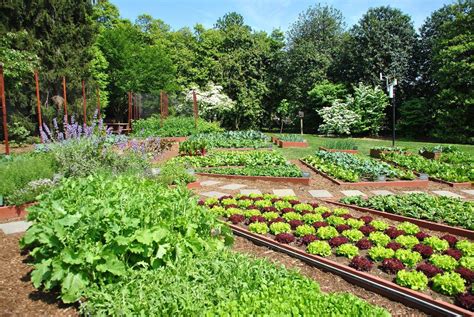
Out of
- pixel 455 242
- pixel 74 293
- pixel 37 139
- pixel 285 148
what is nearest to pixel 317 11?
pixel 285 148

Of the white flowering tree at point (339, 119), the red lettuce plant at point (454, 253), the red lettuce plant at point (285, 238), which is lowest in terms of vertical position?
the red lettuce plant at point (454, 253)

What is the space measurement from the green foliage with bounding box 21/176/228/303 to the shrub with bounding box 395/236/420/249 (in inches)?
87.4

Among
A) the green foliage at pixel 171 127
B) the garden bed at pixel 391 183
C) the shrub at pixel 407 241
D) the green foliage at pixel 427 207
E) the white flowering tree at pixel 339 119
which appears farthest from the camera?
the white flowering tree at pixel 339 119

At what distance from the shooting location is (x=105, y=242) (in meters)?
3.05

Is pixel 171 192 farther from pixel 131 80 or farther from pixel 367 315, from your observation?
pixel 131 80

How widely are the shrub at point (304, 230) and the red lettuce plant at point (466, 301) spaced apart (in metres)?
1.74

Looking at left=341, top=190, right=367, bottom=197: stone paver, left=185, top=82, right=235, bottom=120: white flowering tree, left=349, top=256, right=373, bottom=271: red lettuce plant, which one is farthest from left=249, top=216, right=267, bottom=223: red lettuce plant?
left=185, top=82, right=235, bottom=120: white flowering tree

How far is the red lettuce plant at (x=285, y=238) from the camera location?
4.27 meters

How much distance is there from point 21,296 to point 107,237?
3.33 feet

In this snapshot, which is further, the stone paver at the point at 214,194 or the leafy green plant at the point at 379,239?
the stone paver at the point at 214,194

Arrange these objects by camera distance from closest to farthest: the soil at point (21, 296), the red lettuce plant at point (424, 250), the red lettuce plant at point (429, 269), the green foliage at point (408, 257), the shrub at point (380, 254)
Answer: the soil at point (21, 296) → the red lettuce plant at point (429, 269) → the green foliage at point (408, 257) → the shrub at point (380, 254) → the red lettuce plant at point (424, 250)

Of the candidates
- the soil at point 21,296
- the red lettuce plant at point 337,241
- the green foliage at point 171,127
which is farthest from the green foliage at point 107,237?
the green foliage at point 171,127

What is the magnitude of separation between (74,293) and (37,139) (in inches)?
540

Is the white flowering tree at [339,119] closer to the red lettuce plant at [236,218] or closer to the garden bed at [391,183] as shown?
the garden bed at [391,183]
